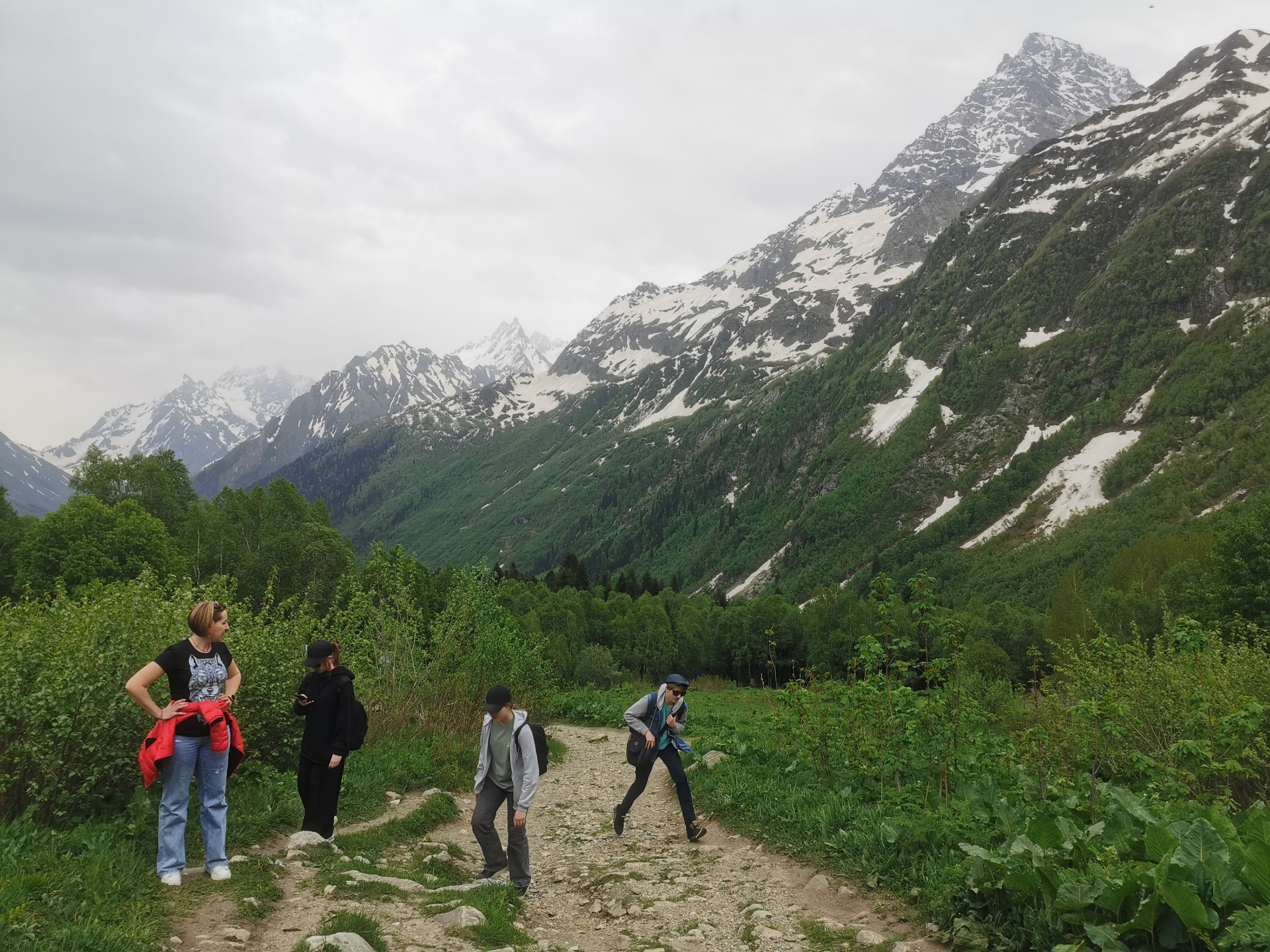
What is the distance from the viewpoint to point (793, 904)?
24.6 feet

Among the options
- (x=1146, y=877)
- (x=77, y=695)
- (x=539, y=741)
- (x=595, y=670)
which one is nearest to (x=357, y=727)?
(x=539, y=741)

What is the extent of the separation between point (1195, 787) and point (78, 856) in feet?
39.0

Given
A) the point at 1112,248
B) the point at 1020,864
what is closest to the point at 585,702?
the point at 1020,864

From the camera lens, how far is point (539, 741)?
8.55 metres

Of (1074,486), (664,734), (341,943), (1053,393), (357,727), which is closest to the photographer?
(341,943)

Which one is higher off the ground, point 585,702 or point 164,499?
point 164,499

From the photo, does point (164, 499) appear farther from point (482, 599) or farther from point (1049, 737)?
point (1049, 737)

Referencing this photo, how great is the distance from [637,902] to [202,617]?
5.77m

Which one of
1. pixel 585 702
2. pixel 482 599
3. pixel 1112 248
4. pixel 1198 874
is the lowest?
pixel 585 702

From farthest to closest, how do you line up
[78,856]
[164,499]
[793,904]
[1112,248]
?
[1112,248] < [164,499] < [793,904] < [78,856]

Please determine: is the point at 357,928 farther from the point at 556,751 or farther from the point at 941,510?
the point at 941,510

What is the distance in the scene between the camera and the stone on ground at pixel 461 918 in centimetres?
658

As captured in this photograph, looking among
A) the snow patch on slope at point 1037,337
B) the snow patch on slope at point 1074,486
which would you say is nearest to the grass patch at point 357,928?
the snow patch on slope at point 1074,486

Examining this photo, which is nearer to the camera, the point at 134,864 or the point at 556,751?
the point at 134,864
